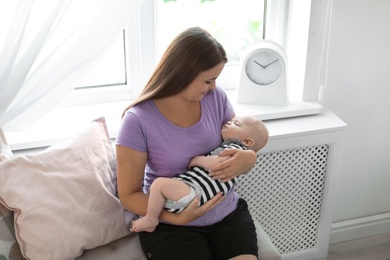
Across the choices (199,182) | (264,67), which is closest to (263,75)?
(264,67)

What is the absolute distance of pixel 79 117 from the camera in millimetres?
2070

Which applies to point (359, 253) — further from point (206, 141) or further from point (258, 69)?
point (206, 141)

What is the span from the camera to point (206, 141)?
68.0 inches

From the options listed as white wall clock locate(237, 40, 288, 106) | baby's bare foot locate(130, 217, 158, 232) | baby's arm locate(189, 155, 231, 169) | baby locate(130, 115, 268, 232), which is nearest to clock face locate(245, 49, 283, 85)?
white wall clock locate(237, 40, 288, 106)

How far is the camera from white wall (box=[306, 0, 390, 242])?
2.20 meters

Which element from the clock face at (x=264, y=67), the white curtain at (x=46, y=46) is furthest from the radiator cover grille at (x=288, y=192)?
the white curtain at (x=46, y=46)

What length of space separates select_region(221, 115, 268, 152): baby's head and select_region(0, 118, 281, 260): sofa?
13.2 inches

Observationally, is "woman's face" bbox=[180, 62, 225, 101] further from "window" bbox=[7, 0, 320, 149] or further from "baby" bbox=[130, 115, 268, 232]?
"window" bbox=[7, 0, 320, 149]

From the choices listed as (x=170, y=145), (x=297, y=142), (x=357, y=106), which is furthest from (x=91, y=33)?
(x=357, y=106)

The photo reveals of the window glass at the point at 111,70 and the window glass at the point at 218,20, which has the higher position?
the window glass at the point at 218,20

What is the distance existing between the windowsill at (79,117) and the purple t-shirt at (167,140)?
319 mm

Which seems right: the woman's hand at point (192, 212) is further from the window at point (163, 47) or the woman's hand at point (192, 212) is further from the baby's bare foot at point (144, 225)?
the window at point (163, 47)

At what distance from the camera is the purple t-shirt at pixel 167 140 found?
1.65 metres

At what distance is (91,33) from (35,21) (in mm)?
184
